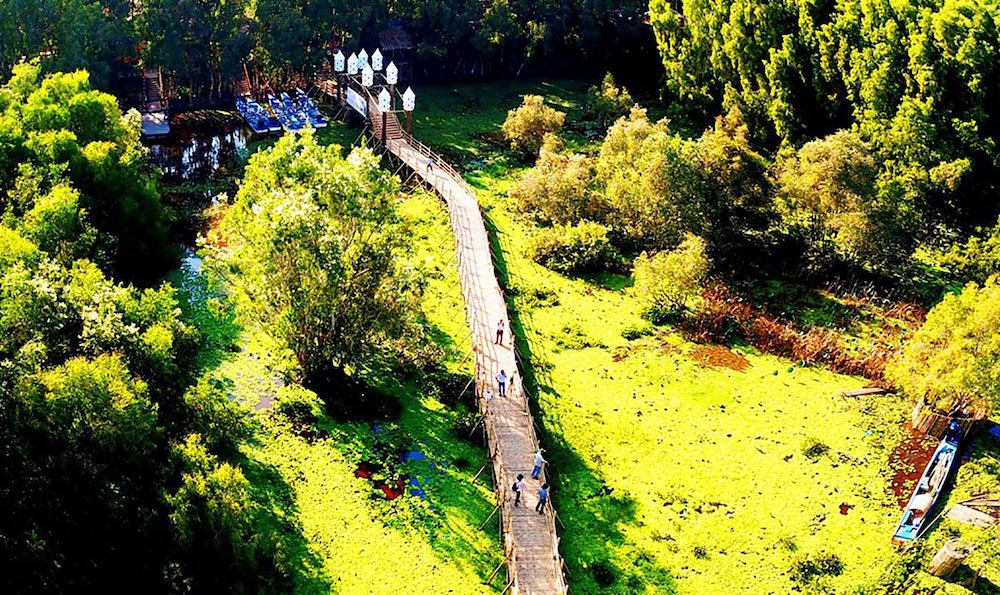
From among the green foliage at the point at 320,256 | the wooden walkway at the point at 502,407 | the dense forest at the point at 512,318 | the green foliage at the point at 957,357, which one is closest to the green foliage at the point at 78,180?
the dense forest at the point at 512,318

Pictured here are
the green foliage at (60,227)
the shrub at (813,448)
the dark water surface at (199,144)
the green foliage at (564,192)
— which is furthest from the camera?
the dark water surface at (199,144)

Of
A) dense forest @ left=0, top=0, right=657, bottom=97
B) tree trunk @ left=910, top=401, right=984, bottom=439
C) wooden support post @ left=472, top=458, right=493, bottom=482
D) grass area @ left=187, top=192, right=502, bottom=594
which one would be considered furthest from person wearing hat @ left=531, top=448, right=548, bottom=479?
dense forest @ left=0, top=0, right=657, bottom=97

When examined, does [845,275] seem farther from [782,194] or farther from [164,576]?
[164,576]

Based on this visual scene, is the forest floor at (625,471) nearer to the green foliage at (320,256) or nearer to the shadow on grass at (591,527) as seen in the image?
the shadow on grass at (591,527)

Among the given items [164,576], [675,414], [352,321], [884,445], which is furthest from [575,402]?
[164,576]

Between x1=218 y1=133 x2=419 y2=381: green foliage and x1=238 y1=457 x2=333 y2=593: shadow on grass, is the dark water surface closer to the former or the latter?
x1=218 y1=133 x2=419 y2=381: green foliage

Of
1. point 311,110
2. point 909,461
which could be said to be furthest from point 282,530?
point 311,110
